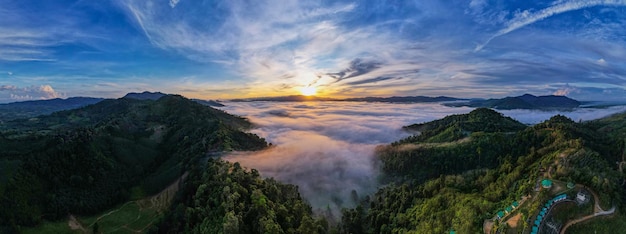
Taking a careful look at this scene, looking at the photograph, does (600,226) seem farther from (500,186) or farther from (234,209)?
(234,209)

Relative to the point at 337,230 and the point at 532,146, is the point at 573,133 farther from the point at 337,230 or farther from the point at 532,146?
the point at 337,230

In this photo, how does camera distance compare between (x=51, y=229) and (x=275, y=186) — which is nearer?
(x=51, y=229)

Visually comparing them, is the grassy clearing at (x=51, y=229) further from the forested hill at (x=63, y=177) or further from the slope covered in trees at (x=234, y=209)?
the slope covered in trees at (x=234, y=209)

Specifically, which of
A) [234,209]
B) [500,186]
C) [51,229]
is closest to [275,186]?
[234,209]

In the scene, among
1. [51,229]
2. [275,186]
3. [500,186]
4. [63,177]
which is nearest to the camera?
[500,186]

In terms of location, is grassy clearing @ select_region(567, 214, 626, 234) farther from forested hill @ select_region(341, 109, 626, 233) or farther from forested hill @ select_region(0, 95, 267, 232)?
forested hill @ select_region(0, 95, 267, 232)

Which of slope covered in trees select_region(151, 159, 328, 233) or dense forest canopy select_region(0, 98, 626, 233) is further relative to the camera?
slope covered in trees select_region(151, 159, 328, 233)

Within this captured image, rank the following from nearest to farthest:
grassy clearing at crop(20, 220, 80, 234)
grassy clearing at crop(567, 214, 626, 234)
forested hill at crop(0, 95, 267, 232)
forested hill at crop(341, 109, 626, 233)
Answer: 1. grassy clearing at crop(567, 214, 626, 234)
2. forested hill at crop(341, 109, 626, 233)
3. grassy clearing at crop(20, 220, 80, 234)
4. forested hill at crop(0, 95, 267, 232)

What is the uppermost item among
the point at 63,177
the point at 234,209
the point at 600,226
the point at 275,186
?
the point at 600,226

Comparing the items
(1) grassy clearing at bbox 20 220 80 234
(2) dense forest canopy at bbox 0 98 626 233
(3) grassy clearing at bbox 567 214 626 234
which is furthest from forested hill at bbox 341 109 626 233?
(1) grassy clearing at bbox 20 220 80 234
